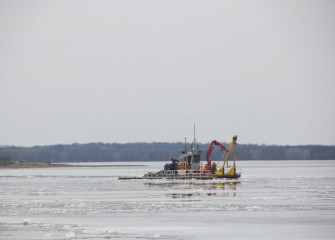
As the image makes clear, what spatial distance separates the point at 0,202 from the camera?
74.9 metres

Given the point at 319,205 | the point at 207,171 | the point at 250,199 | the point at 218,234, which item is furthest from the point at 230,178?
the point at 218,234

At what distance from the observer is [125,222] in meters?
52.4

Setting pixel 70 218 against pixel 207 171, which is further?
pixel 207 171

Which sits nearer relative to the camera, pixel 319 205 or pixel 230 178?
pixel 319 205

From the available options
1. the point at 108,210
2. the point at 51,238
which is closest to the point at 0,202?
the point at 108,210

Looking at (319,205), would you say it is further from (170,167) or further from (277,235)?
(170,167)

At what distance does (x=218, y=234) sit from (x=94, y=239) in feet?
22.0

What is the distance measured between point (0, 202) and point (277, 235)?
3671 centimetres

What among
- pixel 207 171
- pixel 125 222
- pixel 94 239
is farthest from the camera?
pixel 207 171

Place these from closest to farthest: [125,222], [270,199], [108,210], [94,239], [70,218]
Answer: [94,239] < [125,222] < [70,218] < [108,210] < [270,199]

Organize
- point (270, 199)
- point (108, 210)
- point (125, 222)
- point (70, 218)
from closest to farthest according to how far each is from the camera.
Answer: point (125, 222) < point (70, 218) < point (108, 210) < point (270, 199)

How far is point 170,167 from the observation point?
138 m

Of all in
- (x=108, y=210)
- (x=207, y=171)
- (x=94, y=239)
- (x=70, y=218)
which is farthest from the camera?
(x=207, y=171)

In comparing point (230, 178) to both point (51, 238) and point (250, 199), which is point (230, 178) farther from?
point (51, 238)
